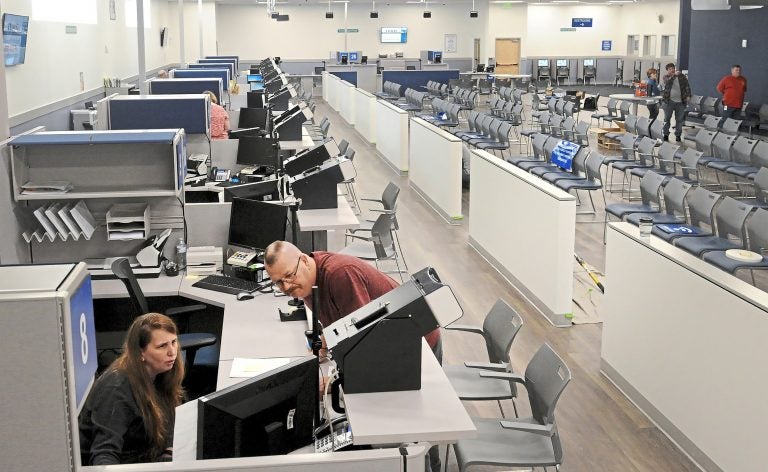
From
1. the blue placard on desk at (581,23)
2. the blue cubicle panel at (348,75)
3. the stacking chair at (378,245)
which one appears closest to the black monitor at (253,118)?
the stacking chair at (378,245)

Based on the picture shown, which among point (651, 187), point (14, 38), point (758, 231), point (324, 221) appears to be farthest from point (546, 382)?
point (14, 38)

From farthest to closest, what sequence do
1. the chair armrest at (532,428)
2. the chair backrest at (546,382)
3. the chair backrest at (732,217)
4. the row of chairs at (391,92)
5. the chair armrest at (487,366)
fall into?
the row of chairs at (391,92) → the chair backrest at (732,217) → the chair armrest at (487,366) → the chair backrest at (546,382) → the chair armrest at (532,428)

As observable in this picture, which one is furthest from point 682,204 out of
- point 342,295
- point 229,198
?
point 342,295

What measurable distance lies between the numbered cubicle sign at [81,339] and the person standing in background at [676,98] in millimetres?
14880

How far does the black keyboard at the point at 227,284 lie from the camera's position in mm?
5371

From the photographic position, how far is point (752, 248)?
7.10 meters

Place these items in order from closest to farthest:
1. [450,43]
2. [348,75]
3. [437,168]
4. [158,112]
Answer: [158,112] → [437,168] → [348,75] → [450,43]

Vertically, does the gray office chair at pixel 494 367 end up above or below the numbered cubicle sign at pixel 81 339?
below

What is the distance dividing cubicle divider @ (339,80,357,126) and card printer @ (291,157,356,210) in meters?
12.9

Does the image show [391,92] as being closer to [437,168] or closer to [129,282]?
[437,168]

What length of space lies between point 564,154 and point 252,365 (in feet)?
24.2

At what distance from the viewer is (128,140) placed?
551cm

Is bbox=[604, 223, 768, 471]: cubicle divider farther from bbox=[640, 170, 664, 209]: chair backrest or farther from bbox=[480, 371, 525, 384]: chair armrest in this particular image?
bbox=[640, 170, 664, 209]: chair backrest

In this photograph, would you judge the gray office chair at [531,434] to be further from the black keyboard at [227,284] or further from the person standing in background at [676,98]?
the person standing in background at [676,98]
